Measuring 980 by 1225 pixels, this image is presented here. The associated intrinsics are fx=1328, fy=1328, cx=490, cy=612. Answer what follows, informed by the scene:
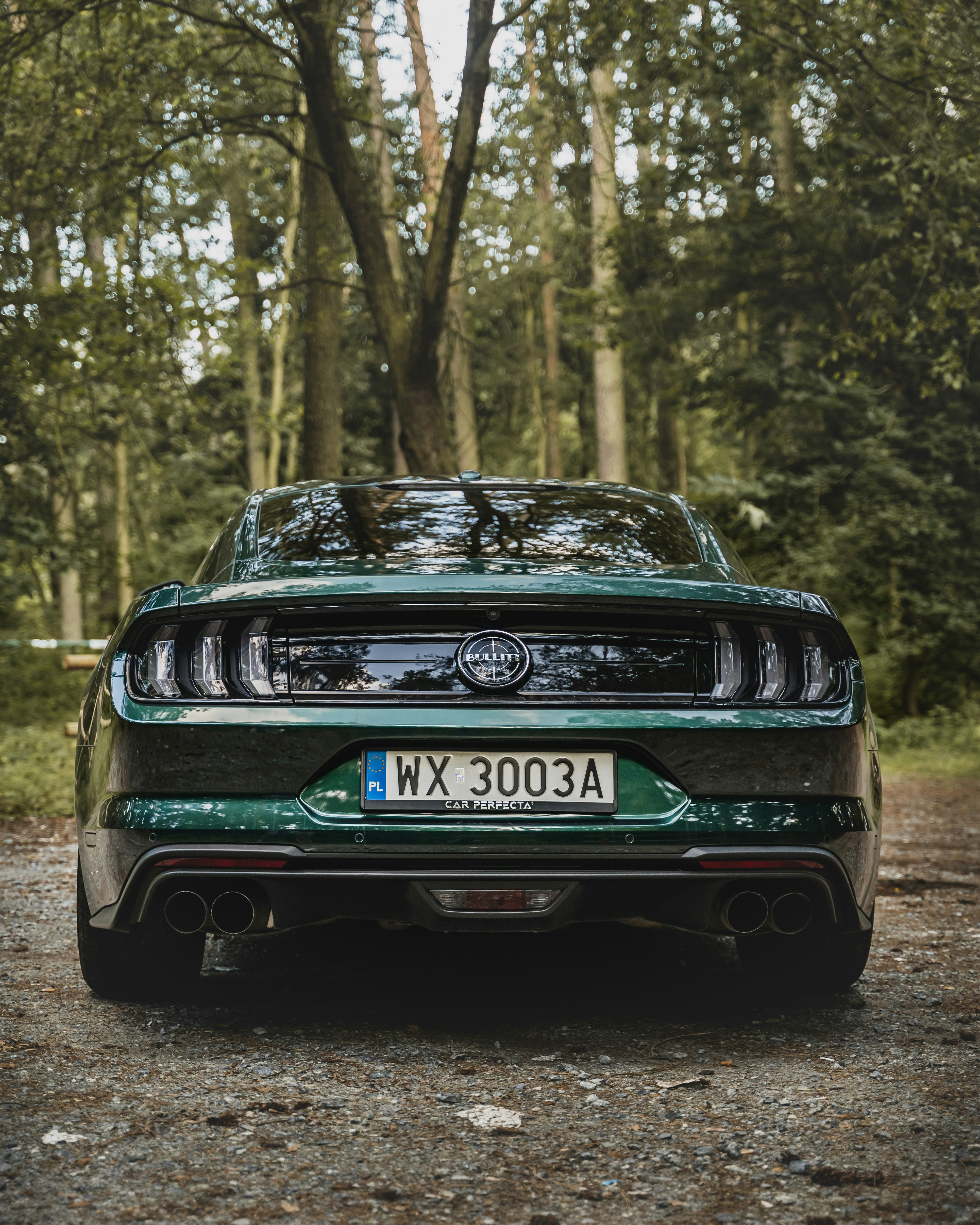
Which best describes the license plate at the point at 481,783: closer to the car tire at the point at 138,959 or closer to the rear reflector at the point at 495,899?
the rear reflector at the point at 495,899

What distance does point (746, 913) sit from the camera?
334 centimetres

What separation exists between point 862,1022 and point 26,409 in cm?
1324

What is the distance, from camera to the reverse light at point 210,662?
3236 mm

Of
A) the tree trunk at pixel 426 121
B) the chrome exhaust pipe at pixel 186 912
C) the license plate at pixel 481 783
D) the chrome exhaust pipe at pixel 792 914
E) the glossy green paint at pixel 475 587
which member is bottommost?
the chrome exhaust pipe at pixel 792 914

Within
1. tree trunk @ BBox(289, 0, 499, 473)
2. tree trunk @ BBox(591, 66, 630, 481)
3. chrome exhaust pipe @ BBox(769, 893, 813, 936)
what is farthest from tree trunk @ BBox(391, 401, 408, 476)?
chrome exhaust pipe @ BBox(769, 893, 813, 936)

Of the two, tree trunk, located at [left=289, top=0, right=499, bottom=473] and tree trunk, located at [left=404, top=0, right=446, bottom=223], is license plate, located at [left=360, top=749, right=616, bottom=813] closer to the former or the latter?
tree trunk, located at [left=289, top=0, right=499, bottom=473]

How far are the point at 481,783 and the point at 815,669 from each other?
0.91 metres

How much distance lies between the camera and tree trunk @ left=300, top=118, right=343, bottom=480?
1288 centimetres

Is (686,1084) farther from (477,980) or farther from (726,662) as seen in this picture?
(477,980)

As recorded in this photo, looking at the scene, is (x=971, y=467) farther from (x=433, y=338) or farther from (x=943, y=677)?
(x=433, y=338)

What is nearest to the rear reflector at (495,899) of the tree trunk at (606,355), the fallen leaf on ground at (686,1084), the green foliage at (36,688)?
the fallen leaf on ground at (686,1084)

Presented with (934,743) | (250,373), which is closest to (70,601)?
(250,373)

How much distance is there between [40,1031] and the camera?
11.5 feet

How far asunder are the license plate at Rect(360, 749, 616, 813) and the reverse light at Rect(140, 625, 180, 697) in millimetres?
518
